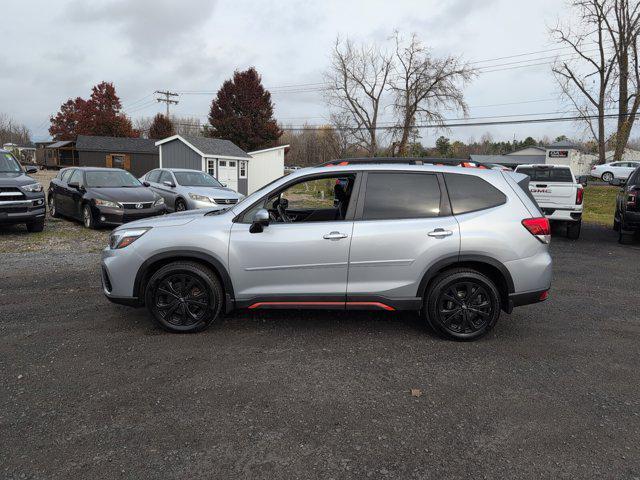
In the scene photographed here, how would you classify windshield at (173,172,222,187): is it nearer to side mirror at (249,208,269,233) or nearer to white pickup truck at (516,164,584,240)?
white pickup truck at (516,164,584,240)

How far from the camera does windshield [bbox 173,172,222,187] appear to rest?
45.0 ft

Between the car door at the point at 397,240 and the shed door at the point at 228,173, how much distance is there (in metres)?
24.4

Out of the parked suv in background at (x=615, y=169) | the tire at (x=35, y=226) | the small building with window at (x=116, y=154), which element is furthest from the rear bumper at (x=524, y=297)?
the small building with window at (x=116, y=154)

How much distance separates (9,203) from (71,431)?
27.1ft

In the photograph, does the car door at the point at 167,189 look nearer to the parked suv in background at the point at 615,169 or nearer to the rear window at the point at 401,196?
the rear window at the point at 401,196

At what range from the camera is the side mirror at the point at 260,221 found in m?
4.11

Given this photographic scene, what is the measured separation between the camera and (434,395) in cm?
334

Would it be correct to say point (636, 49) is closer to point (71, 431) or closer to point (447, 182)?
point (447, 182)

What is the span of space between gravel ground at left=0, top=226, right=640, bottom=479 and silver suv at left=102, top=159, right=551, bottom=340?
1.21ft

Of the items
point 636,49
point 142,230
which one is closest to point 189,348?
point 142,230

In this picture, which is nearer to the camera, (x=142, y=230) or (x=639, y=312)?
(x=142, y=230)

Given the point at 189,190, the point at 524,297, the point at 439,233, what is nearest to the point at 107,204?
the point at 189,190

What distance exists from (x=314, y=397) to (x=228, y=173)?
1043 inches

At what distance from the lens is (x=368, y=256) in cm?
420
